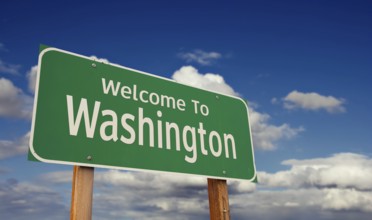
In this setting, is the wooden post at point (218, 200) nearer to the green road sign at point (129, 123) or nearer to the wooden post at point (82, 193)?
the green road sign at point (129, 123)

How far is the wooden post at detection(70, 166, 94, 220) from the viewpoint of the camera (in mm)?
2754

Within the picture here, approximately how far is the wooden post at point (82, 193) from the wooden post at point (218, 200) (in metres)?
1.49

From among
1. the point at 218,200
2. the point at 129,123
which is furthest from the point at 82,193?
the point at 218,200

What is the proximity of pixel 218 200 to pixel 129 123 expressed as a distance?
141cm

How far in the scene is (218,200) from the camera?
376 cm

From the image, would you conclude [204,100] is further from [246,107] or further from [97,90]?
[97,90]

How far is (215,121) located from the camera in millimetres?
4004

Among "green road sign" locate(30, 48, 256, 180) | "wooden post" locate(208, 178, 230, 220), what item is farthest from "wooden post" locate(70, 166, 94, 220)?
"wooden post" locate(208, 178, 230, 220)

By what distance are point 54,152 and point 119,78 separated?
1.07 m

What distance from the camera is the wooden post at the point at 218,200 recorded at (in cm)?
371

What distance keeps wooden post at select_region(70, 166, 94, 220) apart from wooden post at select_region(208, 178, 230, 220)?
4.89ft

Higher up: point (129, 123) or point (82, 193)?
point (129, 123)

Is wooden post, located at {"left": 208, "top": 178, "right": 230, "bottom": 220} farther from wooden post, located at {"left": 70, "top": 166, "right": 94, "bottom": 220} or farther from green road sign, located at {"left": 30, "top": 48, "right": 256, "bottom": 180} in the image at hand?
wooden post, located at {"left": 70, "top": 166, "right": 94, "bottom": 220}

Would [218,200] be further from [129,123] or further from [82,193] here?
[82,193]
